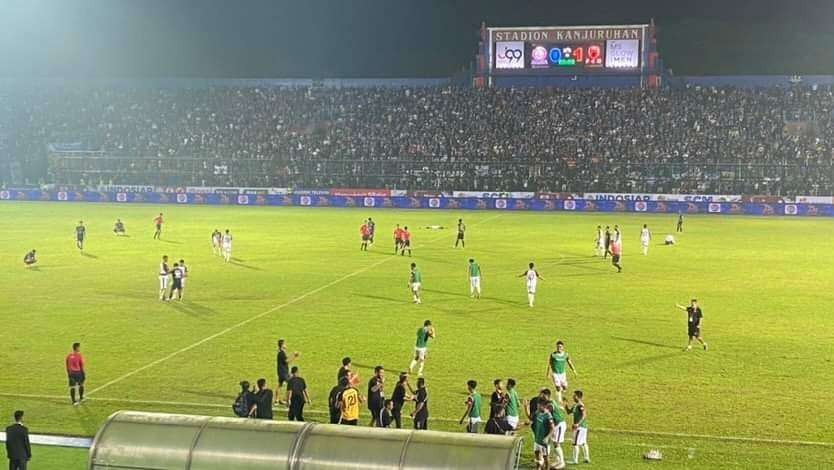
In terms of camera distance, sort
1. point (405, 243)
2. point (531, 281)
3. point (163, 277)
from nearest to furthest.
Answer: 1. point (531, 281)
2. point (163, 277)
3. point (405, 243)

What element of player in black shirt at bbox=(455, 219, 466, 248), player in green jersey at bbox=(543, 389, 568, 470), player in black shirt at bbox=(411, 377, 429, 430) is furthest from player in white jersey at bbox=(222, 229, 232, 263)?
player in green jersey at bbox=(543, 389, 568, 470)

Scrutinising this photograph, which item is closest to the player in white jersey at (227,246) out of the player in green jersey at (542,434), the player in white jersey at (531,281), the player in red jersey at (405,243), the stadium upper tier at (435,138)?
the player in red jersey at (405,243)

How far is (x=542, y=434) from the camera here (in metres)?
14.0

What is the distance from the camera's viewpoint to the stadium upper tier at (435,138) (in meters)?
80.4

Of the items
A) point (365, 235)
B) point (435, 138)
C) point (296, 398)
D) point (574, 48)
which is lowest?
point (296, 398)

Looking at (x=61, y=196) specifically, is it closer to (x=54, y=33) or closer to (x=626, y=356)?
(x=54, y=33)

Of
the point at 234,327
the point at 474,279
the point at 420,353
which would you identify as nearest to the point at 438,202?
the point at 474,279

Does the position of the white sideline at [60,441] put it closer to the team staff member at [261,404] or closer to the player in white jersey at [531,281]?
the team staff member at [261,404]

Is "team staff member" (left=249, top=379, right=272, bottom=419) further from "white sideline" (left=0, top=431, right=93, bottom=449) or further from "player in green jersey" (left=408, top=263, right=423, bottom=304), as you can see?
"player in green jersey" (left=408, top=263, right=423, bottom=304)

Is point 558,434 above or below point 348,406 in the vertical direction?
below

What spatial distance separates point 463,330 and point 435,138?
6461 centimetres

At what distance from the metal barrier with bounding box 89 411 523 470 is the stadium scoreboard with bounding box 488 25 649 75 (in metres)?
80.9

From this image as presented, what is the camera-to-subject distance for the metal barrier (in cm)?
954

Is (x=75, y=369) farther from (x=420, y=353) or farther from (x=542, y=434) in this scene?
(x=542, y=434)
